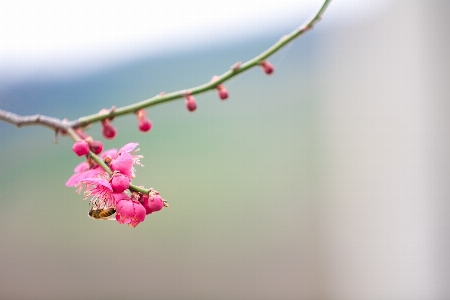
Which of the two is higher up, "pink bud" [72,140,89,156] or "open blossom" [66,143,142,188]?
"pink bud" [72,140,89,156]

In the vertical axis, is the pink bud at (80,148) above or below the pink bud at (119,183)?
above

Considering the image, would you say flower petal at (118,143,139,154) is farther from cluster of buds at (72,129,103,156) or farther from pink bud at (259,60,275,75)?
pink bud at (259,60,275,75)

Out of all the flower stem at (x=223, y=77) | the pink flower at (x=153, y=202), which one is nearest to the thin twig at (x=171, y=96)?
the flower stem at (x=223, y=77)

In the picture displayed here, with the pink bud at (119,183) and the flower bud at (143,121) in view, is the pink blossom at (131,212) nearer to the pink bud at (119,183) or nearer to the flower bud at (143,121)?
the pink bud at (119,183)

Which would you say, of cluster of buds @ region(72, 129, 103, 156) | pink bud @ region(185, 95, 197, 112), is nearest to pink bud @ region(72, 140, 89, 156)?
cluster of buds @ region(72, 129, 103, 156)

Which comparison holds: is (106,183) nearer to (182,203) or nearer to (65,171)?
(65,171)

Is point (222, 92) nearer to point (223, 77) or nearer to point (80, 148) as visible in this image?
point (223, 77)

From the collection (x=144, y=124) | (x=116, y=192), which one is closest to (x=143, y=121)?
(x=144, y=124)

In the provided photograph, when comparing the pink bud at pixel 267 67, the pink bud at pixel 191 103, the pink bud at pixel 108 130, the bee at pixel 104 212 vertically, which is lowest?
the bee at pixel 104 212
